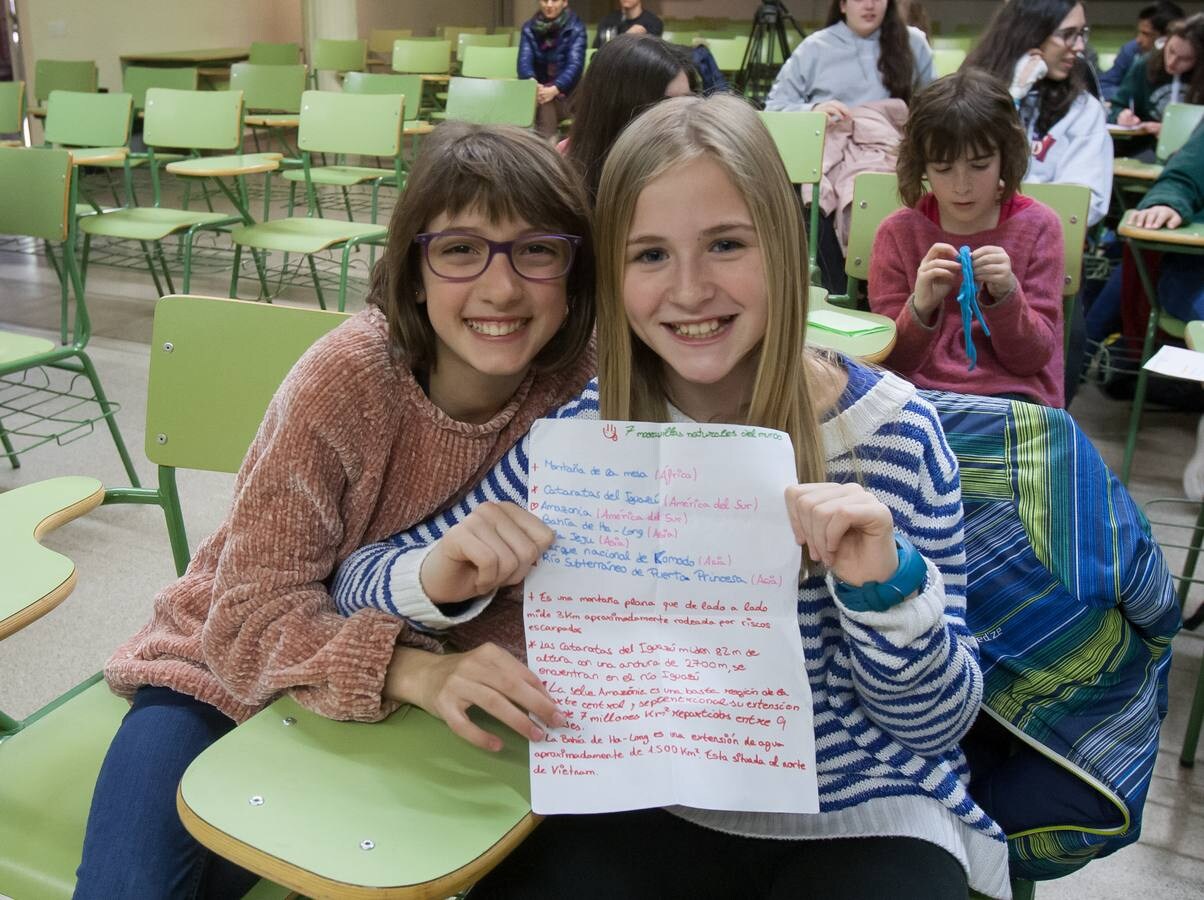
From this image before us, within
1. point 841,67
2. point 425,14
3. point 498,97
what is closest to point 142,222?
point 498,97

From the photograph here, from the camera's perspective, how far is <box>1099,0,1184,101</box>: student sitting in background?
19.8 ft

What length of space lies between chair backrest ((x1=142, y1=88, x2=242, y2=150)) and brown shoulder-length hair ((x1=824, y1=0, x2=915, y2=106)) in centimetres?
268

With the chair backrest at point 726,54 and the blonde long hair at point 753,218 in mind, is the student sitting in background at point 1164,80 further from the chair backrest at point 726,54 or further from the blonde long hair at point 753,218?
the blonde long hair at point 753,218

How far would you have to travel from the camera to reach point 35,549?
1.25m

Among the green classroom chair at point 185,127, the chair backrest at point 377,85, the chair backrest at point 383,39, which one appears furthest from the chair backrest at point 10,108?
the chair backrest at point 383,39

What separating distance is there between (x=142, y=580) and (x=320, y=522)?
1.78 metres

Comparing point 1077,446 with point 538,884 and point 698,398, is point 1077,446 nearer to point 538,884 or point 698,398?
point 698,398

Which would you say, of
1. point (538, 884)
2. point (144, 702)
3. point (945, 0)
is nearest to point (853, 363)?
point (538, 884)

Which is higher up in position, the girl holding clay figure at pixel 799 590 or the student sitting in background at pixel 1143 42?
the student sitting in background at pixel 1143 42

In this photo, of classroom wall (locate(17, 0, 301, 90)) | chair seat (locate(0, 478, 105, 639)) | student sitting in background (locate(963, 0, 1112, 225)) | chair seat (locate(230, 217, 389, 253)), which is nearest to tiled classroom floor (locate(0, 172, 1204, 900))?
chair seat (locate(230, 217, 389, 253))

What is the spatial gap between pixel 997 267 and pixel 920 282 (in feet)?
0.46

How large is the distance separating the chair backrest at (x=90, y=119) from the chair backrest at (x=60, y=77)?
80.8 inches

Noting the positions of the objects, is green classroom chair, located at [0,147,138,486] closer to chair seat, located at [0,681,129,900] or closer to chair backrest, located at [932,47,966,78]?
chair seat, located at [0,681,129,900]

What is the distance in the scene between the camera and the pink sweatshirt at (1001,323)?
2.07m
